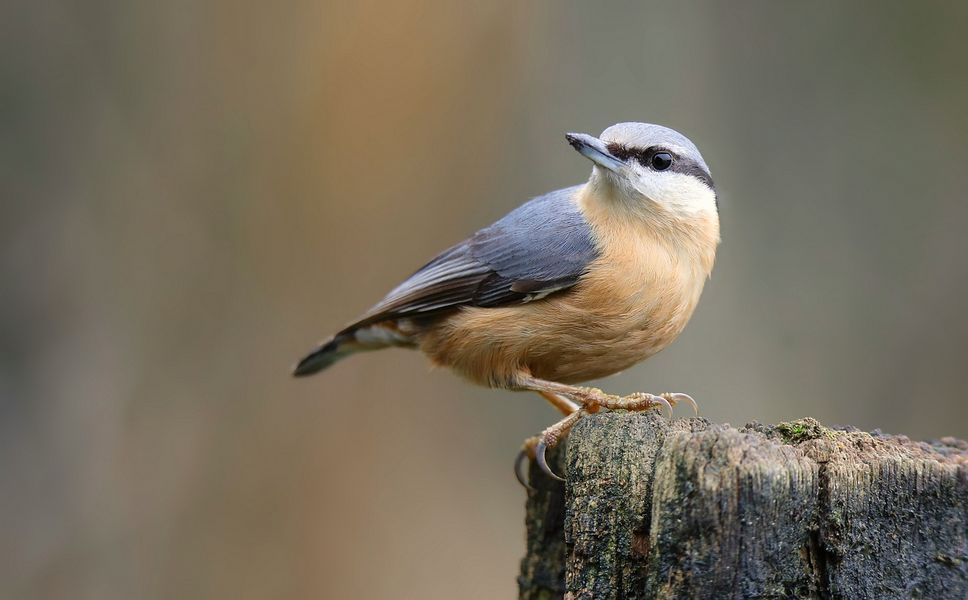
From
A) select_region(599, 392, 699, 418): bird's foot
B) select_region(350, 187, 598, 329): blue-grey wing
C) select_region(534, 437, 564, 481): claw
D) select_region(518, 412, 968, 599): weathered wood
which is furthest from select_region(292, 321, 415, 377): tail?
select_region(518, 412, 968, 599): weathered wood

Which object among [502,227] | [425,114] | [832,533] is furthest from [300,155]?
[832,533]

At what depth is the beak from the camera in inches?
128

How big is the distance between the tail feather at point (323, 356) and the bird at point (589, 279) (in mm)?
768

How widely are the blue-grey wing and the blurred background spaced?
7.47ft

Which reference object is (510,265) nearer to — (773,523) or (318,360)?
(318,360)

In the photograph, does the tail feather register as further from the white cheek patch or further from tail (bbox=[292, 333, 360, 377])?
the white cheek patch

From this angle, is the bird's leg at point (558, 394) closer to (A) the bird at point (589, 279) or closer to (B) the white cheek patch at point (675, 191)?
(A) the bird at point (589, 279)

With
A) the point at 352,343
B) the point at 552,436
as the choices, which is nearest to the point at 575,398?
the point at 552,436

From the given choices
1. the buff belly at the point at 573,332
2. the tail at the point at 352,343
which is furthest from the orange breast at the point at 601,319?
the tail at the point at 352,343

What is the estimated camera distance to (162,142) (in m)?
5.84

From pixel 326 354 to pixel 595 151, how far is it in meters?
1.93

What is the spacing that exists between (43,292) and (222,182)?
139 centimetres

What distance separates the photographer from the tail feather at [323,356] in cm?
438

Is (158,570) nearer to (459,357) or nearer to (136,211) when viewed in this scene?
(136,211)
